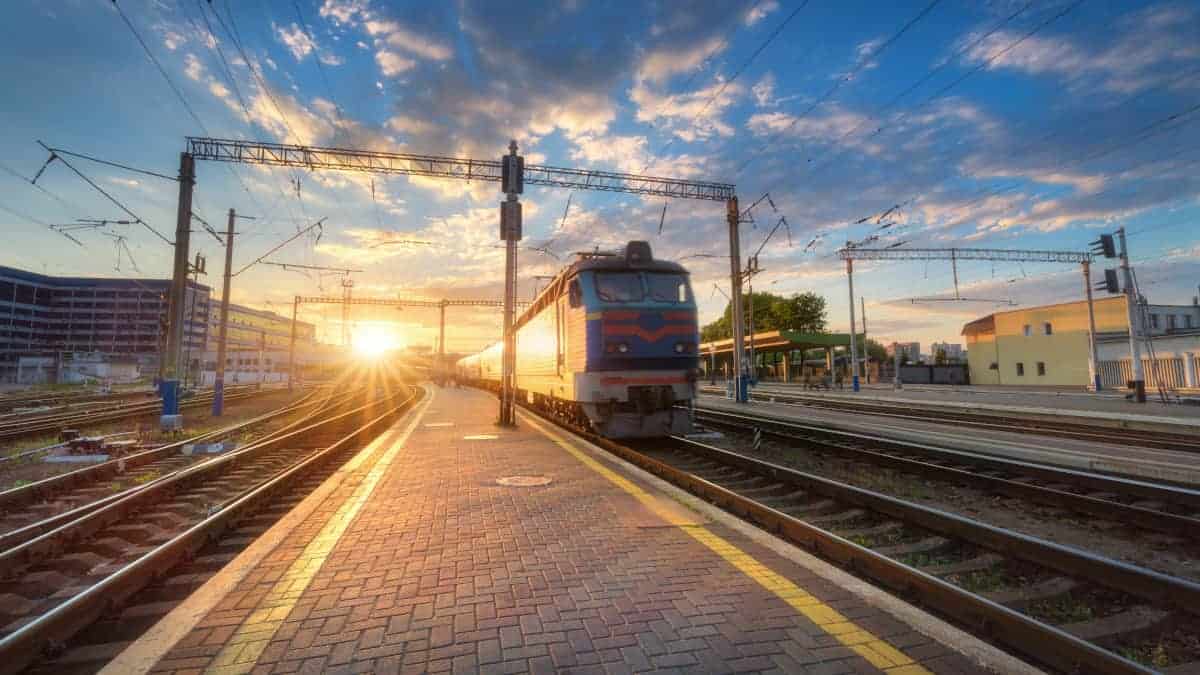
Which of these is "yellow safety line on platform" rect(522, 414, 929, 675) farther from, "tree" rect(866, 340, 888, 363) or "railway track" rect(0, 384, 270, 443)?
"tree" rect(866, 340, 888, 363)

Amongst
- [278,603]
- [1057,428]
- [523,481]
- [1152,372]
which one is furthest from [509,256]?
[1152,372]

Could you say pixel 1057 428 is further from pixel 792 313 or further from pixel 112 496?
pixel 792 313

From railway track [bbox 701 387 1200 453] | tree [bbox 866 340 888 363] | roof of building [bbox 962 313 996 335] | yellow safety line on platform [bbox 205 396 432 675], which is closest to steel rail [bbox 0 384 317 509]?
yellow safety line on platform [bbox 205 396 432 675]

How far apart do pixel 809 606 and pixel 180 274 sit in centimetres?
1941

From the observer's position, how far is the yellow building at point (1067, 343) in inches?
1411

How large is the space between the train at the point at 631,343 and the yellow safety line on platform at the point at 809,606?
4.91 m

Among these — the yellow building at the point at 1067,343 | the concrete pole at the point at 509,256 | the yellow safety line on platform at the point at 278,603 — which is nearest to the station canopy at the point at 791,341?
the yellow building at the point at 1067,343

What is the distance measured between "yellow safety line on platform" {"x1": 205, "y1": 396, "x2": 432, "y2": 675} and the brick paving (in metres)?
0.02

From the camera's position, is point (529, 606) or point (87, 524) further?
point (87, 524)

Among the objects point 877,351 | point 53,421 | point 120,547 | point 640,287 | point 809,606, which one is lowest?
point 120,547

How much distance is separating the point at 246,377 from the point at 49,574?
6291 cm

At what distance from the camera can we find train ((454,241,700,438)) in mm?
10875

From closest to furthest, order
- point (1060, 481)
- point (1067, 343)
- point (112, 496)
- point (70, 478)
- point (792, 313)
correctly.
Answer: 1. point (112, 496)
2. point (1060, 481)
3. point (70, 478)
4. point (1067, 343)
5. point (792, 313)

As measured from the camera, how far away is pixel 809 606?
352 centimetres
